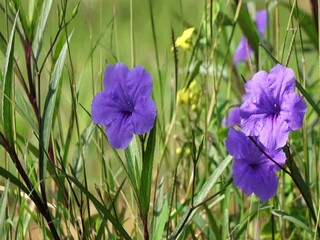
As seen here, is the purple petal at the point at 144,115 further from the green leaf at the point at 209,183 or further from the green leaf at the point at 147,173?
the green leaf at the point at 209,183

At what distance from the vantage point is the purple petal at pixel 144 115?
3.83ft

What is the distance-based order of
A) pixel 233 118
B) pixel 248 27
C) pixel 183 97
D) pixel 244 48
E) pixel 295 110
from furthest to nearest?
1. pixel 244 48
2. pixel 233 118
3. pixel 248 27
4. pixel 183 97
5. pixel 295 110

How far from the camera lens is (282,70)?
1.17 m

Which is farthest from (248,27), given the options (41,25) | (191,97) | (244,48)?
(41,25)

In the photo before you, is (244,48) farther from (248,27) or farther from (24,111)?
(24,111)

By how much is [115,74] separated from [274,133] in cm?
24

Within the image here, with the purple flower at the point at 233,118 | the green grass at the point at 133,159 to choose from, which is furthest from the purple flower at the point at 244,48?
the purple flower at the point at 233,118

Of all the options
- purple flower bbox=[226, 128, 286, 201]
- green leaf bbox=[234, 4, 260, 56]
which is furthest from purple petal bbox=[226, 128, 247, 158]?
green leaf bbox=[234, 4, 260, 56]

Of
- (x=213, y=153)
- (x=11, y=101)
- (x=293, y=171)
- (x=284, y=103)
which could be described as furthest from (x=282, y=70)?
(x=213, y=153)

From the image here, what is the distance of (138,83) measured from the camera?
47.8 inches

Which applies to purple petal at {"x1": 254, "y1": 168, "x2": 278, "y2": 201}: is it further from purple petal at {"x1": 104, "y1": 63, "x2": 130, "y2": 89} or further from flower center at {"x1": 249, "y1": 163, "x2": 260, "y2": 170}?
purple petal at {"x1": 104, "y1": 63, "x2": 130, "y2": 89}

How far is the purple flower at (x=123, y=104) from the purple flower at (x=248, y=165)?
17cm

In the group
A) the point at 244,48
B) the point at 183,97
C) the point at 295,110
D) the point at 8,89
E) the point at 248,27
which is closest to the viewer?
the point at 295,110

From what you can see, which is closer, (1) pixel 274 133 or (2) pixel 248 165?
(1) pixel 274 133
